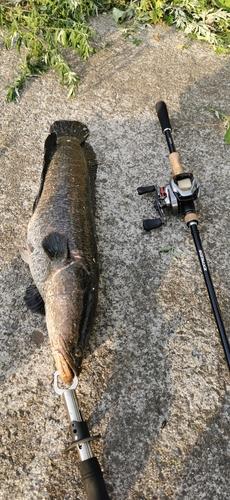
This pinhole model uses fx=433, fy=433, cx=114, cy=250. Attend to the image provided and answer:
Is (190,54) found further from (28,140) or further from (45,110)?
(28,140)

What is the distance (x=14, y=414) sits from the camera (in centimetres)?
307

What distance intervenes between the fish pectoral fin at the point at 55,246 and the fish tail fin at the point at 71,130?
1.28 metres

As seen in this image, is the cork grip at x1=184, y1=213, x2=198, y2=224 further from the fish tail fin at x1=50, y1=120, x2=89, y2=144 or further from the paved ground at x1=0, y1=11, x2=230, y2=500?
the fish tail fin at x1=50, y1=120, x2=89, y2=144

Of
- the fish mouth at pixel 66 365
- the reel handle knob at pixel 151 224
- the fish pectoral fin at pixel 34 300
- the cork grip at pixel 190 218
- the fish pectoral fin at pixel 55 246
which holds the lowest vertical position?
the fish mouth at pixel 66 365

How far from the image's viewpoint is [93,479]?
2635 mm

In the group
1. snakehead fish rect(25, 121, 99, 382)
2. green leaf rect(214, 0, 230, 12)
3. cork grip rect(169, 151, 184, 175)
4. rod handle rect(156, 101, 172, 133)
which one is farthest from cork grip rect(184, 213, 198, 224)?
green leaf rect(214, 0, 230, 12)

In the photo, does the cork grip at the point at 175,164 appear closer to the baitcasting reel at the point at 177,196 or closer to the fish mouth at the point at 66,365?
the baitcasting reel at the point at 177,196

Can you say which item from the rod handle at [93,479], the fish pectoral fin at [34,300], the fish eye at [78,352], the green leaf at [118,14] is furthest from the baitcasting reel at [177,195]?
the green leaf at [118,14]

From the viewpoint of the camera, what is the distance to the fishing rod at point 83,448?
2615 millimetres

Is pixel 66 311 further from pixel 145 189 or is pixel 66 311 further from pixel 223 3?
pixel 223 3

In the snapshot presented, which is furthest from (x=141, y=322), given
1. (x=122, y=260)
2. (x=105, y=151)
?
(x=105, y=151)

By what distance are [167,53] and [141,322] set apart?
143 inches

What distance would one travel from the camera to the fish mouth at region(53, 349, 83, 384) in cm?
290

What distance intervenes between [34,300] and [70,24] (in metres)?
3.55
